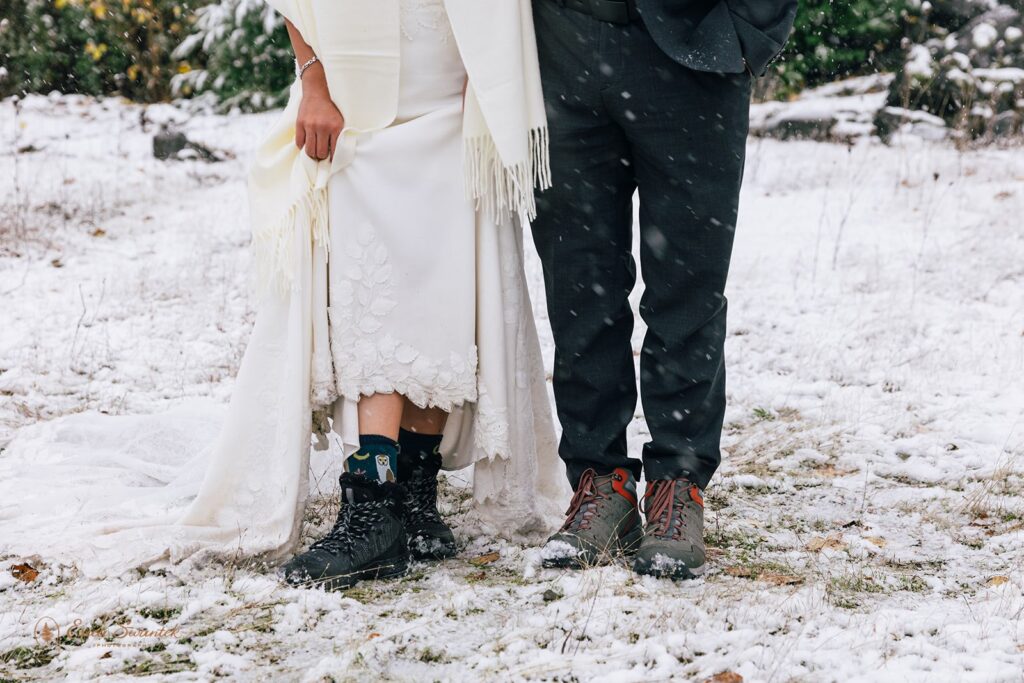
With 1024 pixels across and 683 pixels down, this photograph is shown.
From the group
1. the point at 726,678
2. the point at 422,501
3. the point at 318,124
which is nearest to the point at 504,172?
the point at 318,124

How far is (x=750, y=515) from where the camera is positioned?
2.88 metres

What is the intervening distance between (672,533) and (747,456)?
3.46 ft

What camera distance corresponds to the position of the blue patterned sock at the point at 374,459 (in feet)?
8.05

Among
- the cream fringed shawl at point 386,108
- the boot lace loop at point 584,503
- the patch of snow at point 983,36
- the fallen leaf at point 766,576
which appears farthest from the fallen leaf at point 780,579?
the patch of snow at point 983,36

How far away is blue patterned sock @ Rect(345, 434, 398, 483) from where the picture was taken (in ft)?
8.05

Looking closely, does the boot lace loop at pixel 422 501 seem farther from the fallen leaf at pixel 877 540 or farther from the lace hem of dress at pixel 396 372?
the fallen leaf at pixel 877 540

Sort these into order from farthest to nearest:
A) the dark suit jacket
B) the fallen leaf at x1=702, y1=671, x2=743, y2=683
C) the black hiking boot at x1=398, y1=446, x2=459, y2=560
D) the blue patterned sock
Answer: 1. the black hiking boot at x1=398, y1=446, x2=459, y2=560
2. the blue patterned sock
3. the dark suit jacket
4. the fallen leaf at x1=702, y1=671, x2=743, y2=683

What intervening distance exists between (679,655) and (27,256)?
516cm

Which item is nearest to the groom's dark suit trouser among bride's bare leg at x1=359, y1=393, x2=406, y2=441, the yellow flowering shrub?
bride's bare leg at x1=359, y1=393, x2=406, y2=441

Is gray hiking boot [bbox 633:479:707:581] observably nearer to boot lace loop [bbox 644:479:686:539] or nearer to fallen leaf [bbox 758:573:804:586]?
boot lace loop [bbox 644:479:686:539]

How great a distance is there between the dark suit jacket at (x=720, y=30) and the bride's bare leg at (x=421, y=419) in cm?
105

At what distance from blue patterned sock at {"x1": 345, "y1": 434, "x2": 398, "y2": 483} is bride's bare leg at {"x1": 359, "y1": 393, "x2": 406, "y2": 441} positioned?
0.05 ft

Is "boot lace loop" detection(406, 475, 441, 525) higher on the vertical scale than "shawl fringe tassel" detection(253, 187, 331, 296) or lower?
lower
